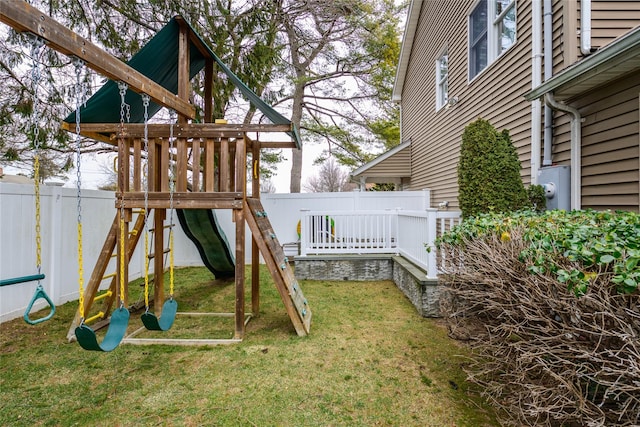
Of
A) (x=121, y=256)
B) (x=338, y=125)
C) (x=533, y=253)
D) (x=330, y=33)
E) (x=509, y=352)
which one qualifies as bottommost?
(x=509, y=352)

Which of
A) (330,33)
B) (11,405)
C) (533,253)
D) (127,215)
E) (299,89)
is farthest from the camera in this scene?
(299,89)

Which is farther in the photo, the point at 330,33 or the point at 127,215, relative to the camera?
the point at 330,33

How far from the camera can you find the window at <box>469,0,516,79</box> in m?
4.97

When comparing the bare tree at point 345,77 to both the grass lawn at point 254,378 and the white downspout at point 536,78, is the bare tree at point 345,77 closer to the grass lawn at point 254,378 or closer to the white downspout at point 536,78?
the white downspout at point 536,78

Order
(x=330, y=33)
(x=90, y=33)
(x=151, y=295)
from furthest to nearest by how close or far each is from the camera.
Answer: (x=330, y=33)
(x=90, y=33)
(x=151, y=295)

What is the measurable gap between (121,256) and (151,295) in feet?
7.91

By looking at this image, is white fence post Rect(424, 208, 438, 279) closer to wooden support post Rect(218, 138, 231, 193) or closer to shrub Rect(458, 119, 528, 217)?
shrub Rect(458, 119, 528, 217)

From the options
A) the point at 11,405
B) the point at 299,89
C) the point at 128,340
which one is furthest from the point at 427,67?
the point at 11,405

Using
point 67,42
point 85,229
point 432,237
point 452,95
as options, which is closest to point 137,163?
point 67,42

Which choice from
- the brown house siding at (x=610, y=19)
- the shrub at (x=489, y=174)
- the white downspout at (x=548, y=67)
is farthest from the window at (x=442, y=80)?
the brown house siding at (x=610, y=19)

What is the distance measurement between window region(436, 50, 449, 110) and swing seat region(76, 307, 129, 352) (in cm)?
736

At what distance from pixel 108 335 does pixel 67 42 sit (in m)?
2.15

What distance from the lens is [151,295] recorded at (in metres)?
5.45

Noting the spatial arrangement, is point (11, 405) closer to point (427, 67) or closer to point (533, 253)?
point (533, 253)
